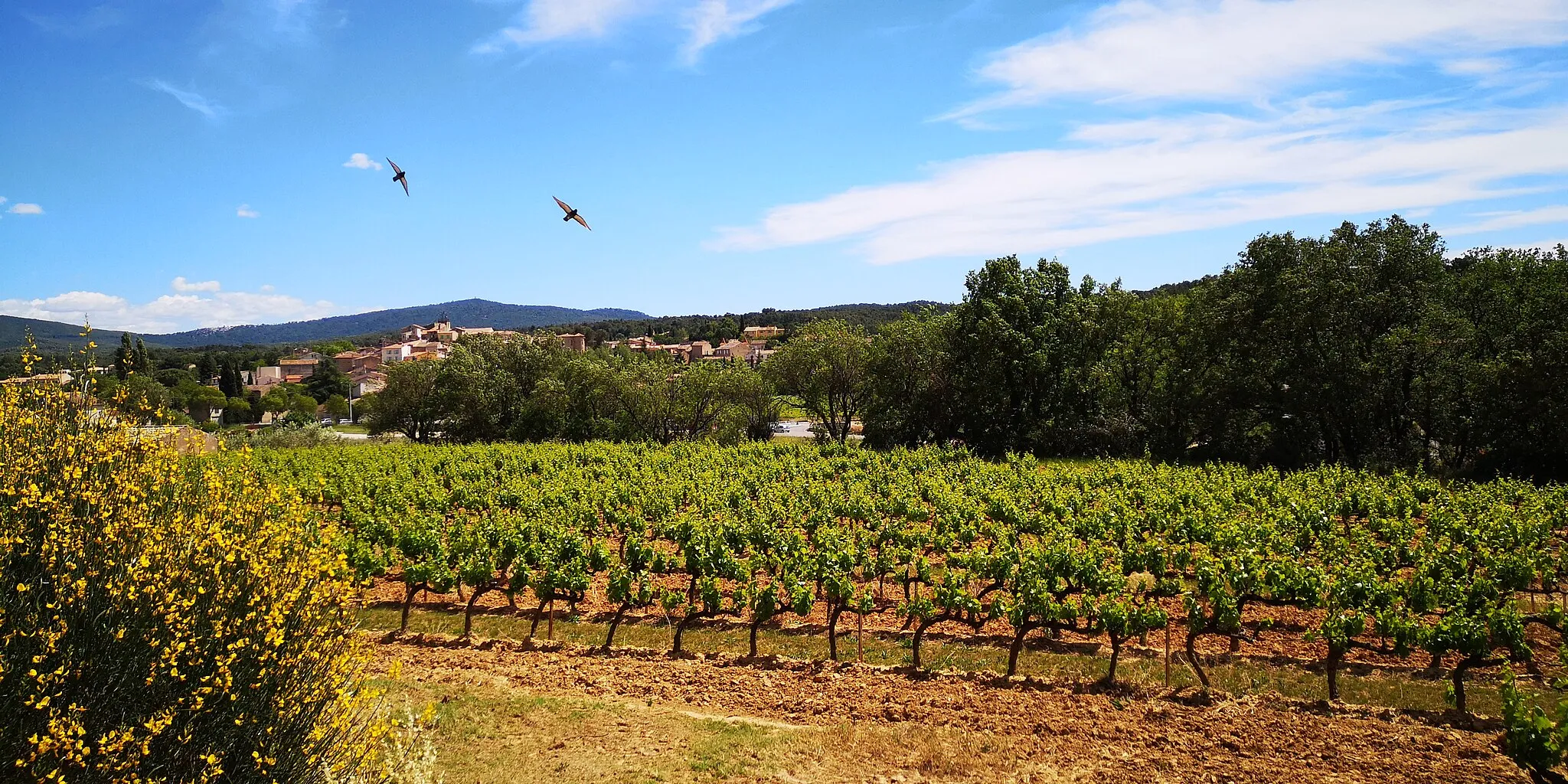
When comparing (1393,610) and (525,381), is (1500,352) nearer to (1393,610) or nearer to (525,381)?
(1393,610)

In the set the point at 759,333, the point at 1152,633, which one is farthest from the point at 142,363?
the point at 759,333

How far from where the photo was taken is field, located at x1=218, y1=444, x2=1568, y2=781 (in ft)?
31.2

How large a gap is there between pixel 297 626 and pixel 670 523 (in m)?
11.7

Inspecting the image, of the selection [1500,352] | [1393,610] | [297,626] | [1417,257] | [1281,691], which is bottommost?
[1281,691]

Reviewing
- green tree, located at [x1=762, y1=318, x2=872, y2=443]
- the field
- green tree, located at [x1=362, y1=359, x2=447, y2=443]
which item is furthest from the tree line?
green tree, located at [x1=362, y1=359, x2=447, y2=443]

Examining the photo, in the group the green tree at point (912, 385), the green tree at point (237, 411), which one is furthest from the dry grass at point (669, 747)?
the green tree at point (237, 411)

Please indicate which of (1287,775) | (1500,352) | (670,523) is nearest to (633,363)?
(670,523)

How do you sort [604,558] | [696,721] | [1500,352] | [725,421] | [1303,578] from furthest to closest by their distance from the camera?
[725,421] < [1500,352] < [604,558] < [1303,578] < [696,721]

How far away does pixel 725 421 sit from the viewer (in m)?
52.9

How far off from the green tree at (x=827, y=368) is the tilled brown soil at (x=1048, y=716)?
1517 inches

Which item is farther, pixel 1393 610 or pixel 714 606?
pixel 714 606

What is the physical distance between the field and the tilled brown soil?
0.16ft

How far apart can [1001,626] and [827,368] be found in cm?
3722

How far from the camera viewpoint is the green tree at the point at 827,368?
51625 mm
